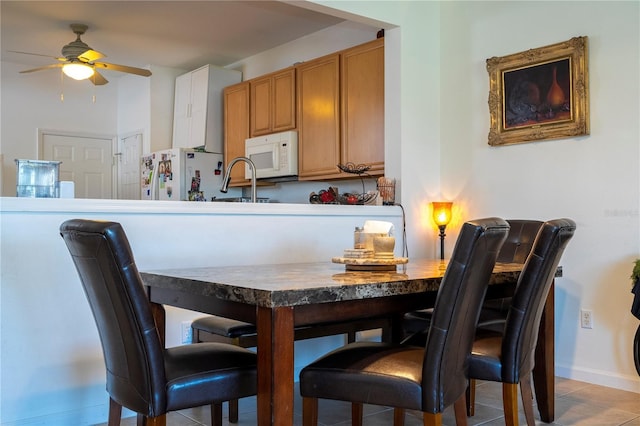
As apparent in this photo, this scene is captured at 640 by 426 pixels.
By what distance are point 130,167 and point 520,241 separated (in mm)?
4573

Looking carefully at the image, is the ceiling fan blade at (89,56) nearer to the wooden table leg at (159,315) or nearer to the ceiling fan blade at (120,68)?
the ceiling fan blade at (120,68)

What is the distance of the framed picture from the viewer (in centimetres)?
333

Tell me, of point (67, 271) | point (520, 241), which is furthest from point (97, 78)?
point (520, 241)

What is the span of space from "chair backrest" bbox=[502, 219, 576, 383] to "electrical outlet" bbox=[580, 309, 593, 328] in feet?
4.66

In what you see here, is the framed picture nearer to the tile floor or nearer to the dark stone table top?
the tile floor

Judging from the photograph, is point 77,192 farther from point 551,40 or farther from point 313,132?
point 551,40

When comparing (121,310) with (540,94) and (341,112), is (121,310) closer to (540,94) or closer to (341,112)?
(540,94)

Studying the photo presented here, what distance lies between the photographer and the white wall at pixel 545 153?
10.4 ft

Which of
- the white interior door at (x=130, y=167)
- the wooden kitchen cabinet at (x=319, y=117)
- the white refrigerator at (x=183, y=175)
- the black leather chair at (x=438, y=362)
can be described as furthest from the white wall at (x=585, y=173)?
the white interior door at (x=130, y=167)

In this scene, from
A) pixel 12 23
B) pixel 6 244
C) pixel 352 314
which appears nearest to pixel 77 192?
pixel 12 23

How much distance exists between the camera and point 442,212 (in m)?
3.97

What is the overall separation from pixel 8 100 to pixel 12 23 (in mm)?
1339

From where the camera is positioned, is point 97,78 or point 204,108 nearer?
point 97,78

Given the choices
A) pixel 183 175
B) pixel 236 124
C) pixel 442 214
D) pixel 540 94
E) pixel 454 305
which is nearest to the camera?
pixel 454 305
